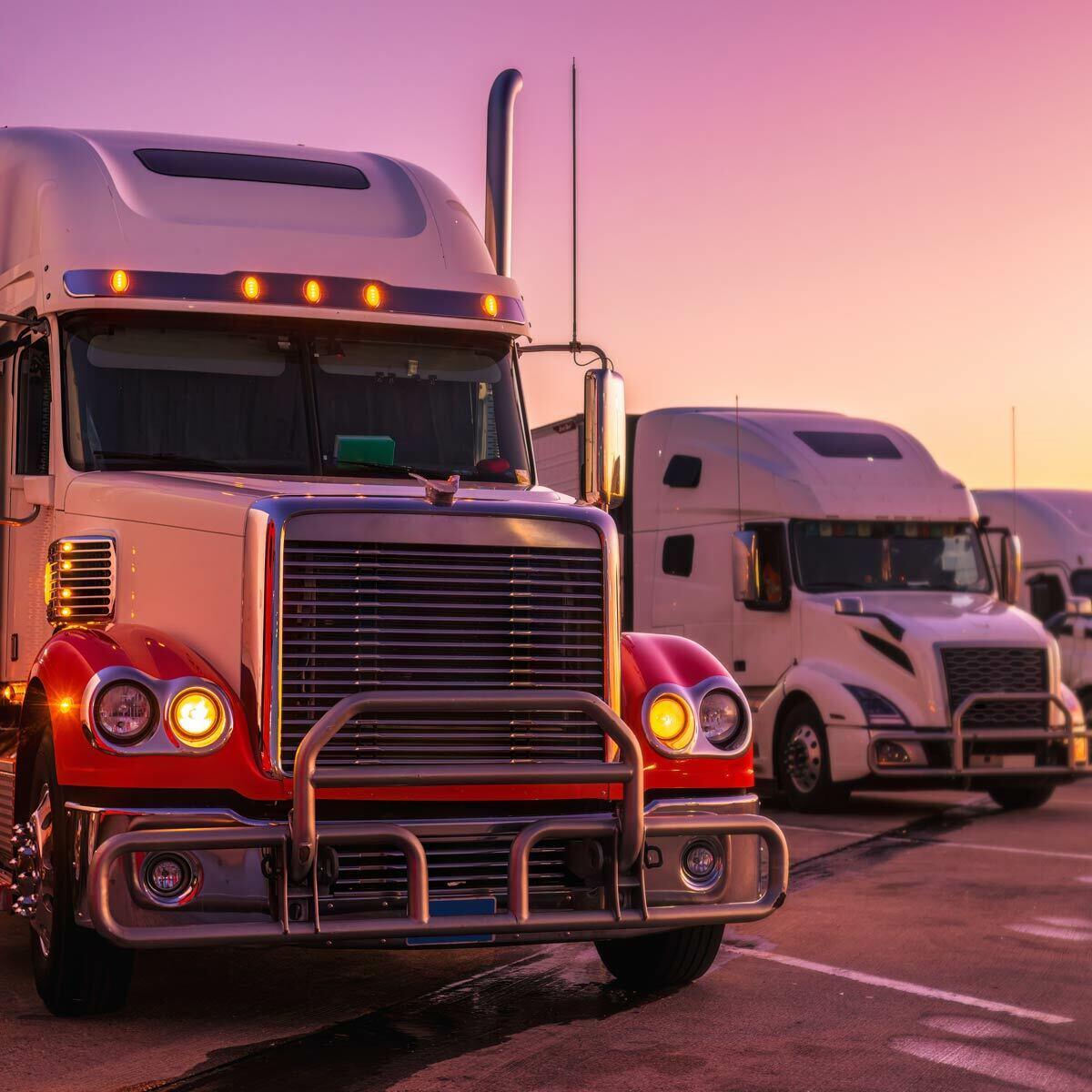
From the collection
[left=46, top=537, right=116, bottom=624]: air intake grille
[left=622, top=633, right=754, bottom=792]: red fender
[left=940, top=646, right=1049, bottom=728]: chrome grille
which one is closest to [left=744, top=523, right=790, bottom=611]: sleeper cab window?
[left=940, top=646, right=1049, bottom=728]: chrome grille

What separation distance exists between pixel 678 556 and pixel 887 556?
2072 mm

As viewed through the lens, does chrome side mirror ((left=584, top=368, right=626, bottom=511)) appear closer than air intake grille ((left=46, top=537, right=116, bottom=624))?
No

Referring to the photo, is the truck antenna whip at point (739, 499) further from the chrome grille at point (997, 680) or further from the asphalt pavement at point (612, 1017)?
the asphalt pavement at point (612, 1017)

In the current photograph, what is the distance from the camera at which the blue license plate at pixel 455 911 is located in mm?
6496

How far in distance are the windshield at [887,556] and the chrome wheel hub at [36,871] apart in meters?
10.4

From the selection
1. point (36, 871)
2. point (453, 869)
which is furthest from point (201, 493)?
point (453, 869)

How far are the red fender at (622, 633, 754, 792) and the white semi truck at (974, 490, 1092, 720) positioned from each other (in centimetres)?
1548

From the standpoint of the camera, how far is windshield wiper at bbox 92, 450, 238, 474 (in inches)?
309

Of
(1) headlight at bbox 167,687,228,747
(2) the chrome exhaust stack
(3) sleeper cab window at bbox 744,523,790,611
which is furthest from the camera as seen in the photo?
(3) sleeper cab window at bbox 744,523,790,611

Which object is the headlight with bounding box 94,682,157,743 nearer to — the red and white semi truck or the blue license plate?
the red and white semi truck

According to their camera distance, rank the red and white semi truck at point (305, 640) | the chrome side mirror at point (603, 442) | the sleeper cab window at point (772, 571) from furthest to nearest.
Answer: the sleeper cab window at point (772, 571) → the chrome side mirror at point (603, 442) → the red and white semi truck at point (305, 640)

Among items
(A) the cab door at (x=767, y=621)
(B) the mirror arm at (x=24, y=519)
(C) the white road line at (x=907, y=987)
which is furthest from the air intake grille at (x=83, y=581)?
(A) the cab door at (x=767, y=621)

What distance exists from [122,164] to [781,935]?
4988mm

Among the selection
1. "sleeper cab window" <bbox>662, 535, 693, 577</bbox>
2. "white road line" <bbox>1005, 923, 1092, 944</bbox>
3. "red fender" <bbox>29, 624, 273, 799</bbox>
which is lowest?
"white road line" <bbox>1005, 923, 1092, 944</bbox>
